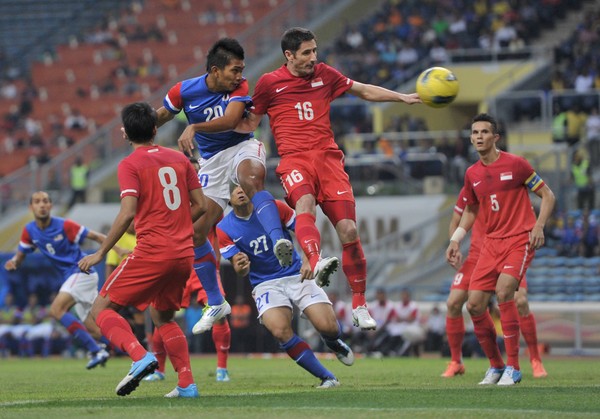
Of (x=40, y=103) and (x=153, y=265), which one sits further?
(x=40, y=103)

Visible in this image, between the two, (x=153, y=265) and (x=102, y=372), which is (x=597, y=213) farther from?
(x=153, y=265)

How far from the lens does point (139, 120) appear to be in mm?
9836

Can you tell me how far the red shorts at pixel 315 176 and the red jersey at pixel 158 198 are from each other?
1759mm

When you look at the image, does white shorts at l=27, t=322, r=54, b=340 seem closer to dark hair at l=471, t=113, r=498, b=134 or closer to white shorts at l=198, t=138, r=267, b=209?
white shorts at l=198, t=138, r=267, b=209

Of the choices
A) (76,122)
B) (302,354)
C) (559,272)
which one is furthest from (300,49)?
(76,122)

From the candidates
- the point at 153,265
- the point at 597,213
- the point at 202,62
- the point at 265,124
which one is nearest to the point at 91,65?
the point at 202,62

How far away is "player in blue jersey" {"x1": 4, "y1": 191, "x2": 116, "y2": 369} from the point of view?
55.9 feet

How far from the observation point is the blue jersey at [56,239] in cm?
1712

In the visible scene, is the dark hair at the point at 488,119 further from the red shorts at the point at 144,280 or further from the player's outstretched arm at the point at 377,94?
the red shorts at the point at 144,280

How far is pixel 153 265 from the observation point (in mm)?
9812

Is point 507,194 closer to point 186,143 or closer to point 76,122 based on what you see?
point 186,143

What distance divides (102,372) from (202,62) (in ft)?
66.3

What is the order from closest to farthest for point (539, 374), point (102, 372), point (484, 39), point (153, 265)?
point (153, 265) → point (539, 374) → point (102, 372) → point (484, 39)

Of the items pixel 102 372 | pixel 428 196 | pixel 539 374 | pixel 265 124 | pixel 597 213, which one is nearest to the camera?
pixel 539 374
